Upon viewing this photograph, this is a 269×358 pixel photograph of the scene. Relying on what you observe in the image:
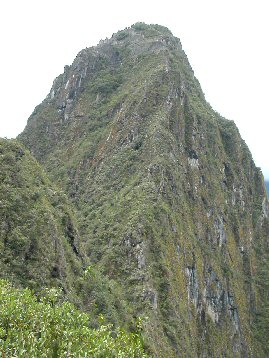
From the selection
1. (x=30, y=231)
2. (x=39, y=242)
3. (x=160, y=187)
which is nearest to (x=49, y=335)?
(x=30, y=231)

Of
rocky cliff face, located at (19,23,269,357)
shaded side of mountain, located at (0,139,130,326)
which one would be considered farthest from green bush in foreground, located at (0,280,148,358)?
rocky cliff face, located at (19,23,269,357)

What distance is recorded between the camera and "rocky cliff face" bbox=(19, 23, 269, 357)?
165 feet

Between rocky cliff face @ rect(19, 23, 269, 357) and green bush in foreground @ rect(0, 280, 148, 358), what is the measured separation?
88.8 feet

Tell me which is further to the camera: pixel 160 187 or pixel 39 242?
pixel 160 187

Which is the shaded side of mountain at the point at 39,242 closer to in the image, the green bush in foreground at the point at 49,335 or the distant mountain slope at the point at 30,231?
the distant mountain slope at the point at 30,231

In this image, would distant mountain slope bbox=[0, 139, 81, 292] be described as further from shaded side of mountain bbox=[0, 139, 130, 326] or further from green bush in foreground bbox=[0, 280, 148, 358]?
green bush in foreground bbox=[0, 280, 148, 358]

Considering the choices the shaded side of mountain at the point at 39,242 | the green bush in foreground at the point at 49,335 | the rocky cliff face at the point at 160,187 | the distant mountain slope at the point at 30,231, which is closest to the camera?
the green bush in foreground at the point at 49,335

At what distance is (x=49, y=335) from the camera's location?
13.1 metres

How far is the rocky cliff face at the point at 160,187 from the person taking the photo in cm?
5019

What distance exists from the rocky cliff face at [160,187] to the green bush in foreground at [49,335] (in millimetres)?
27067

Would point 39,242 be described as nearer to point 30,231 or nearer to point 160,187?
point 30,231

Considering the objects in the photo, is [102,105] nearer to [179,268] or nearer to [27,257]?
[179,268]

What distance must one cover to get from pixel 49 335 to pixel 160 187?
44.1 meters

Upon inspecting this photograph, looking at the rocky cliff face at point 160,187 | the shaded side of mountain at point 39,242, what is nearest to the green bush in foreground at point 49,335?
the shaded side of mountain at point 39,242
